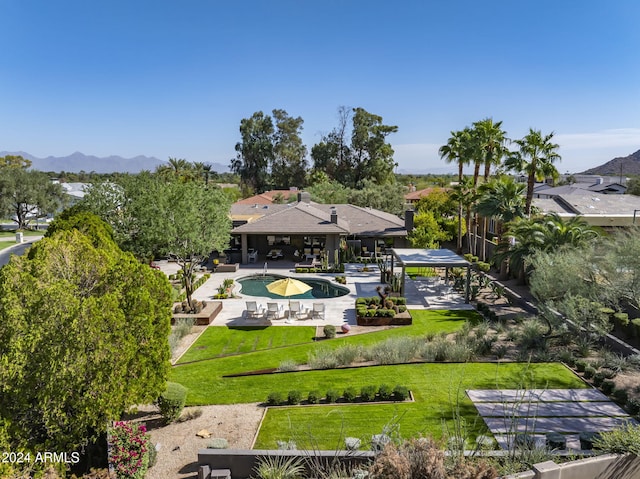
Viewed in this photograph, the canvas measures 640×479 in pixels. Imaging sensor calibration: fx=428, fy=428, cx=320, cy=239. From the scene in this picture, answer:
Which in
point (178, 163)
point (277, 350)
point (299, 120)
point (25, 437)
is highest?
point (299, 120)

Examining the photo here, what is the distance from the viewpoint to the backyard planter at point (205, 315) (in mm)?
20578

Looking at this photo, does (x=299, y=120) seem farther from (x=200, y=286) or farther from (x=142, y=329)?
(x=142, y=329)

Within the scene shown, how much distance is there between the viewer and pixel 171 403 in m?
11.4

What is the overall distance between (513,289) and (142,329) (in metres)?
21.9

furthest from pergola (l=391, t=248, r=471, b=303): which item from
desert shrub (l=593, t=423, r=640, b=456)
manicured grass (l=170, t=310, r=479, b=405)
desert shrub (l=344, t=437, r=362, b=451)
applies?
desert shrub (l=593, t=423, r=640, b=456)

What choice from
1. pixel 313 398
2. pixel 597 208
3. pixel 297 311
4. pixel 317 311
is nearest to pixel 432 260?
pixel 317 311

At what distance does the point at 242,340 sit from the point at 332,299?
7.16 m

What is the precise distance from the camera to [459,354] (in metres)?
15.5

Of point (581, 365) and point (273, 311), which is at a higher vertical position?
point (581, 365)

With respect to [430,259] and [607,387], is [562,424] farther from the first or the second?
[430,259]

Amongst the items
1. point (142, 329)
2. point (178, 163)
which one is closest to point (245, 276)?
point (142, 329)

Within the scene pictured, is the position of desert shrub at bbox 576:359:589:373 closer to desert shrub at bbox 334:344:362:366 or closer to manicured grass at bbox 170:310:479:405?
manicured grass at bbox 170:310:479:405

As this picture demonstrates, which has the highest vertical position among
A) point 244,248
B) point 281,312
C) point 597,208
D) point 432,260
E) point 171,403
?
point 597,208

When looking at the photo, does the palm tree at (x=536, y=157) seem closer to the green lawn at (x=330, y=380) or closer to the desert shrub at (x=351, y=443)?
the green lawn at (x=330, y=380)
